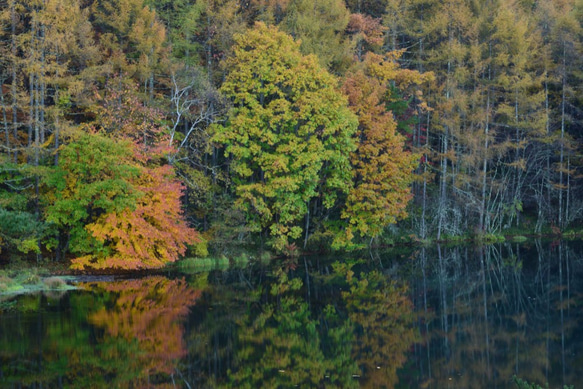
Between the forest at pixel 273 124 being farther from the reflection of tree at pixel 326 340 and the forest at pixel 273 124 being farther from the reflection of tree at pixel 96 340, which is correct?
the reflection of tree at pixel 326 340

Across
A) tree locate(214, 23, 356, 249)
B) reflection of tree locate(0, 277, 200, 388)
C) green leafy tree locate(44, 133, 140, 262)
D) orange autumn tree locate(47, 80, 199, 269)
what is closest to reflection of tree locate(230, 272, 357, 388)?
reflection of tree locate(0, 277, 200, 388)

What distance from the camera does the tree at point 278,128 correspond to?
30.3 m

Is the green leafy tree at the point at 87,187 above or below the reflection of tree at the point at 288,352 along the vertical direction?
above

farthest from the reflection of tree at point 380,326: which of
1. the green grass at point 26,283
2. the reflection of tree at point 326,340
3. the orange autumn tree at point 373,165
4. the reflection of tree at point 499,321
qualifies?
the green grass at point 26,283

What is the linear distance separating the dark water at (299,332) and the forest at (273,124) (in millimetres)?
4106

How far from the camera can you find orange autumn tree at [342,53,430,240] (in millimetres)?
33375

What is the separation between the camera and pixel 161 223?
25750 mm

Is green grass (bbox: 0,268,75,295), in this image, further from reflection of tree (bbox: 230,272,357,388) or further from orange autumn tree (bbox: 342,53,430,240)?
orange autumn tree (bbox: 342,53,430,240)

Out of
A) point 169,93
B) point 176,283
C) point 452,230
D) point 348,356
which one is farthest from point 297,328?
point 452,230

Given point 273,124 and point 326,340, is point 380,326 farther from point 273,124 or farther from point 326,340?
point 273,124

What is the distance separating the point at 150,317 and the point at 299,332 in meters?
3.99

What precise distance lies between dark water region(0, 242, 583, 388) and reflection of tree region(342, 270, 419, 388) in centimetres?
4

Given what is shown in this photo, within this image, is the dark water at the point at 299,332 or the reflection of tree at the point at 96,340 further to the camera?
the dark water at the point at 299,332

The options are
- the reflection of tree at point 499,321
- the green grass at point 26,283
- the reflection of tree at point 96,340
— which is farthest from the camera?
the green grass at point 26,283
